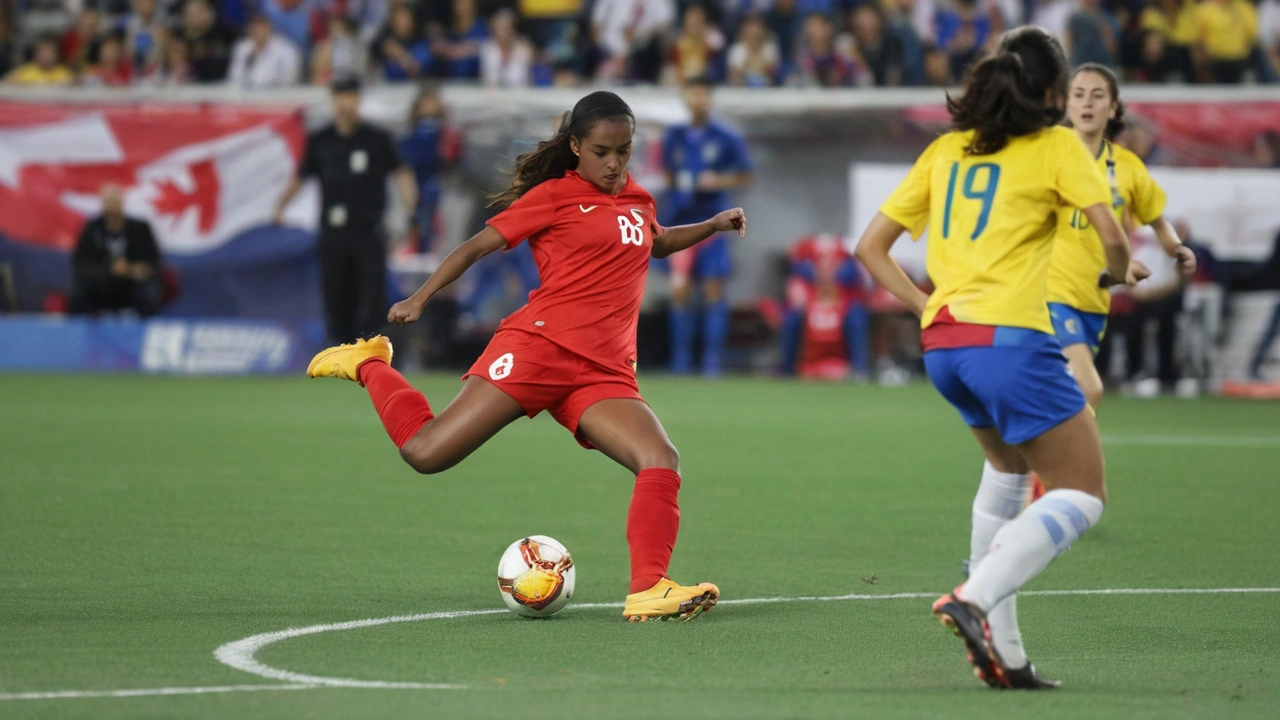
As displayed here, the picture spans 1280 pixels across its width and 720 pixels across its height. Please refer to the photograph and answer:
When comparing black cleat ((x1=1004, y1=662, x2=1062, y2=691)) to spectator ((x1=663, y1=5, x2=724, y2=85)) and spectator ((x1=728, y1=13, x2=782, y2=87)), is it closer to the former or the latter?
spectator ((x1=728, y1=13, x2=782, y2=87))

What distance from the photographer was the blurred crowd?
64.5ft

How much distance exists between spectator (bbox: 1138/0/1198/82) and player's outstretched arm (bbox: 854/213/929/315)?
14958mm

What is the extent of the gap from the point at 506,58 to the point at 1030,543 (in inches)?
646

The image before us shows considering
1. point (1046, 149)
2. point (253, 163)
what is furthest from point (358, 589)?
point (253, 163)

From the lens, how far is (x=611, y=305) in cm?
649

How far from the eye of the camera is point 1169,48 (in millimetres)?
19438

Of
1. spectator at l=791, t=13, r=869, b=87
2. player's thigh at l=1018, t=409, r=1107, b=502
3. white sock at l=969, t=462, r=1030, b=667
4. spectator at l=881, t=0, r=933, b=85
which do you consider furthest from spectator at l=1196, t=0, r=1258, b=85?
player's thigh at l=1018, t=409, r=1107, b=502

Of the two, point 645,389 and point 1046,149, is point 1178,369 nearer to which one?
point 645,389

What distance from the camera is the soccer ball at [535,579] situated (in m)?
6.14

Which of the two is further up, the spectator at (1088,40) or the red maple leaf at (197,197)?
the spectator at (1088,40)

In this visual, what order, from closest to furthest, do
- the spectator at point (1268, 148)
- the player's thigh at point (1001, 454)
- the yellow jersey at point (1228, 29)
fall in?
1. the player's thigh at point (1001, 454)
2. the spectator at point (1268, 148)
3. the yellow jersey at point (1228, 29)

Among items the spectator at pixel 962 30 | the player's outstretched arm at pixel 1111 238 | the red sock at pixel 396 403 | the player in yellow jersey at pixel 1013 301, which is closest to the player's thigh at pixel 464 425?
the red sock at pixel 396 403

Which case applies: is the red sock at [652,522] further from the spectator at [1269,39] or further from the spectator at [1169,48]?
the spectator at [1269,39]

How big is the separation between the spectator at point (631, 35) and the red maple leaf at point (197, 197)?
15.1ft
